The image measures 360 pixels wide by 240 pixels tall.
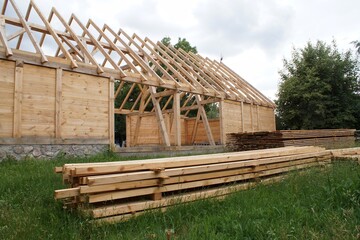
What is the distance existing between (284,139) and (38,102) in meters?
8.93

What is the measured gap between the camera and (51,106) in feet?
31.3

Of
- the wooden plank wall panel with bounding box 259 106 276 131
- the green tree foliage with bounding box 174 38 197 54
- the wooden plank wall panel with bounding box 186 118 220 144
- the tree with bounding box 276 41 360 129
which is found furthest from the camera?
the green tree foliage with bounding box 174 38 197 54

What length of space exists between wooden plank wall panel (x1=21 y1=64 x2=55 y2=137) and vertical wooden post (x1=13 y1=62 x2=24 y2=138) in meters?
0.10

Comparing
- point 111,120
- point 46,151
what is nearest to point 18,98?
point 46,151

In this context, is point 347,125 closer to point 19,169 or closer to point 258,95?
point 258,95

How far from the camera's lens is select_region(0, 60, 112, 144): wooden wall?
8680 millimetres

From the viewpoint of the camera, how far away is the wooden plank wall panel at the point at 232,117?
16.4 metres

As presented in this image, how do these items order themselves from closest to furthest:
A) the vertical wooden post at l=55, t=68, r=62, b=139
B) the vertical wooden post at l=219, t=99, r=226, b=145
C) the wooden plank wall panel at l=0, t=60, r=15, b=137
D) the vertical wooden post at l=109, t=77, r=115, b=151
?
the wooden plank wall panel at l=0, t=60, r=15, b=137, the vertical wooden post at l=55, t=68, r=62, b=139, the vertical wooden post at l=109, t=77, r=115, b=151, the vertical wooden post at l=219, t=99, r=226, b=145

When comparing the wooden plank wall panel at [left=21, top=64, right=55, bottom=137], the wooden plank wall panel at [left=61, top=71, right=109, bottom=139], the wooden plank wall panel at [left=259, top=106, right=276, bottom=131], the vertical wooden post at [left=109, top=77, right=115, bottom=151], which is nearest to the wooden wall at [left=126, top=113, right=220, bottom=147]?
the wooden plank wall panel at [left=259, top=106, right=276, bottom=131]

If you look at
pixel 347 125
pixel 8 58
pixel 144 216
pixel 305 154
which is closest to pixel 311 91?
pixel 347 125

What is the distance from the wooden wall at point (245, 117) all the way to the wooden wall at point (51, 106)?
7.71 meters

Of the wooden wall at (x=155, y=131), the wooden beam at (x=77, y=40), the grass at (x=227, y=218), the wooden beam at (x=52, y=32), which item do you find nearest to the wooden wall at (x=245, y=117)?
the wooden wall at (x=155, y=131)

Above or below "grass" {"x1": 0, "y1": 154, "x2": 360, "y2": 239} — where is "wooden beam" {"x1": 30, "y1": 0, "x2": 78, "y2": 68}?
above

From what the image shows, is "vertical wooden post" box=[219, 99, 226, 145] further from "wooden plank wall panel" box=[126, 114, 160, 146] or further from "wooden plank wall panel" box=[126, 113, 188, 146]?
"wooden plank wall panel" box=[126, 114, 160, 146]
